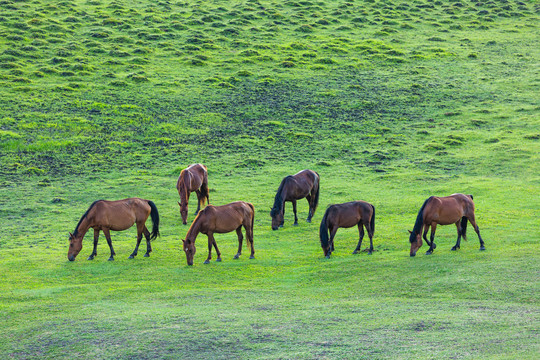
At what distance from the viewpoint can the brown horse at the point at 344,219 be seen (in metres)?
18.8

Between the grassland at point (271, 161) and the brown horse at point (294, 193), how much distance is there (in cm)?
75

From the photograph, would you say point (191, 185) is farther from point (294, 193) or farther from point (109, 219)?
point (109, 219)

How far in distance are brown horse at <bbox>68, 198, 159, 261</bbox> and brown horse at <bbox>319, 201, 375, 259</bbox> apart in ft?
18.4

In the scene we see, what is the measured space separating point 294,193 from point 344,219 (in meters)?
5.25

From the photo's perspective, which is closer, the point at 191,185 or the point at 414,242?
the point at 414,242

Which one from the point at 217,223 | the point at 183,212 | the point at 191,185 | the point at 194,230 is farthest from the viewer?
the point at 191,185

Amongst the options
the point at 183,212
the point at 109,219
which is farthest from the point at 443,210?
the point at 183,212

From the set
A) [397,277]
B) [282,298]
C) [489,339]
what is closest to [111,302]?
[282,298]

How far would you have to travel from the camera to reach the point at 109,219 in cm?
1917

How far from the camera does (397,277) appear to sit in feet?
52.1

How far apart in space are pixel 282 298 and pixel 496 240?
8.62 meters

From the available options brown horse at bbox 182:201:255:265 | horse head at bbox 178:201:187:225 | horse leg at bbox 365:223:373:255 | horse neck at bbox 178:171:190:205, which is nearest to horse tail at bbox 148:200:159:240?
brown horse at bbox 182:201:255:265

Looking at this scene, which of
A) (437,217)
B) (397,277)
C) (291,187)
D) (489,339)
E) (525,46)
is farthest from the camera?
(525,46)

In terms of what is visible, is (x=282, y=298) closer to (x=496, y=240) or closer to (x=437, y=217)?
(x=437, y=217)
